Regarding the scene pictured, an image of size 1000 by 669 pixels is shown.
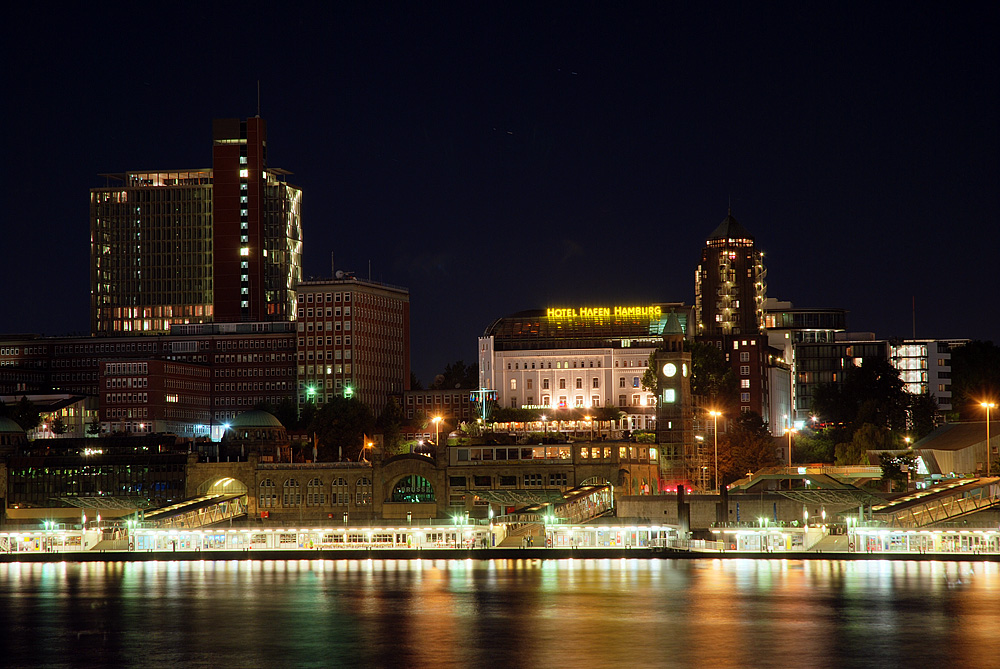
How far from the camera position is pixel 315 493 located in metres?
198

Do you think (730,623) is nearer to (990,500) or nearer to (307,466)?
(990,500)

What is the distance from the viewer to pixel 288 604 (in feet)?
370

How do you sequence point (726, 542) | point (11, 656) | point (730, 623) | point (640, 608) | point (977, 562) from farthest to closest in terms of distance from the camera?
point (726, 542) → point (977, 562) → point (640, 608) → point (730, 623) → point (11, 656)

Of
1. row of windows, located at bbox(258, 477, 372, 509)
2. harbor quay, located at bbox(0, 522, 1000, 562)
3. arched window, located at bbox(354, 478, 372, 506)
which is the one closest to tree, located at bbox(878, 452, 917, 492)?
harbor quay, located at bbox(0, 522, 1000, 562)

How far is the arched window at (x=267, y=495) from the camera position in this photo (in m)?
198

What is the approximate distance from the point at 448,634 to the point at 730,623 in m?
17.5

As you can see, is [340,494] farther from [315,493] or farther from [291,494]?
[291,494]

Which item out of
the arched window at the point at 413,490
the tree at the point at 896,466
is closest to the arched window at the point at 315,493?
the arched window at the point at 413,490

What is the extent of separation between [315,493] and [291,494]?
9.80 ft

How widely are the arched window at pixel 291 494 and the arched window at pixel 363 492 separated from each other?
7219 mm

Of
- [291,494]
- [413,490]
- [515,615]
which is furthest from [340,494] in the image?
[515,615]

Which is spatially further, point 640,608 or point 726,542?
point 726,542

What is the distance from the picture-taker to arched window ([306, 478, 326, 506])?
19750 centimetres

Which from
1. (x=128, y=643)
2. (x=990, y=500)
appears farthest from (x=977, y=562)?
(x=128, y=643)
